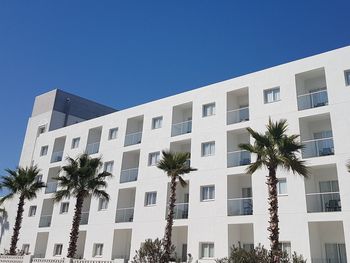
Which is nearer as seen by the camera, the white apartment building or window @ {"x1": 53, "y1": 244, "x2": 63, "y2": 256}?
the white apartment building

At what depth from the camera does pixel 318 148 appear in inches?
1006

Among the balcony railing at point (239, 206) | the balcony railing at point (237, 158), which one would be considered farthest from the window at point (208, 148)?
the balcony railing at point (239, 206)

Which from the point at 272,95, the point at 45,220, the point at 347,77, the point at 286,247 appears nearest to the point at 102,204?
the point at 45,220

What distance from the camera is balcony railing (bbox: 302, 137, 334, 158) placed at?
25172 mm

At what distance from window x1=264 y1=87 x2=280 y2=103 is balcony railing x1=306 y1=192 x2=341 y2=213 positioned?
7.65m

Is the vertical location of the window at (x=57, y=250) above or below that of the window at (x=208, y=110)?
below

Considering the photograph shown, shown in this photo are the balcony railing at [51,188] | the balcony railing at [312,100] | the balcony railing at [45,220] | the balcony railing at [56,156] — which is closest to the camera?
the balcony railing at [312,100]

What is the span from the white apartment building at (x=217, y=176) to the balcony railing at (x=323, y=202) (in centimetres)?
7

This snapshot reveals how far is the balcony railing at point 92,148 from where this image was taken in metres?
39.7

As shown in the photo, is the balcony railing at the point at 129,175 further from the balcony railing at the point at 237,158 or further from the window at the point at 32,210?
the window at the point at 32,210

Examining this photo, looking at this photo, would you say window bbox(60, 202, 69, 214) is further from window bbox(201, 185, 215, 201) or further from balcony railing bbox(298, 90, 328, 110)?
balcony railing bbox(298, 90, 328, 110)

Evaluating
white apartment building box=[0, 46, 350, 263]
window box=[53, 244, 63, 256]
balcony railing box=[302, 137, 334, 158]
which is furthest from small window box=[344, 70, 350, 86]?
window box=[53, 244, 63, 256]

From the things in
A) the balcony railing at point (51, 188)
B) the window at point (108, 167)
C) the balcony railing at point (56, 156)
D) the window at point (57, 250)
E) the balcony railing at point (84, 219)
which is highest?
the balcony railing at point (56, 156)

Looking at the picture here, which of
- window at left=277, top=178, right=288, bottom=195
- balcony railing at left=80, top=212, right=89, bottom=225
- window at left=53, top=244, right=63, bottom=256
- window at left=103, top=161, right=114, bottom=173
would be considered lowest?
window at left=53, top=244, right=63, bottom=256
